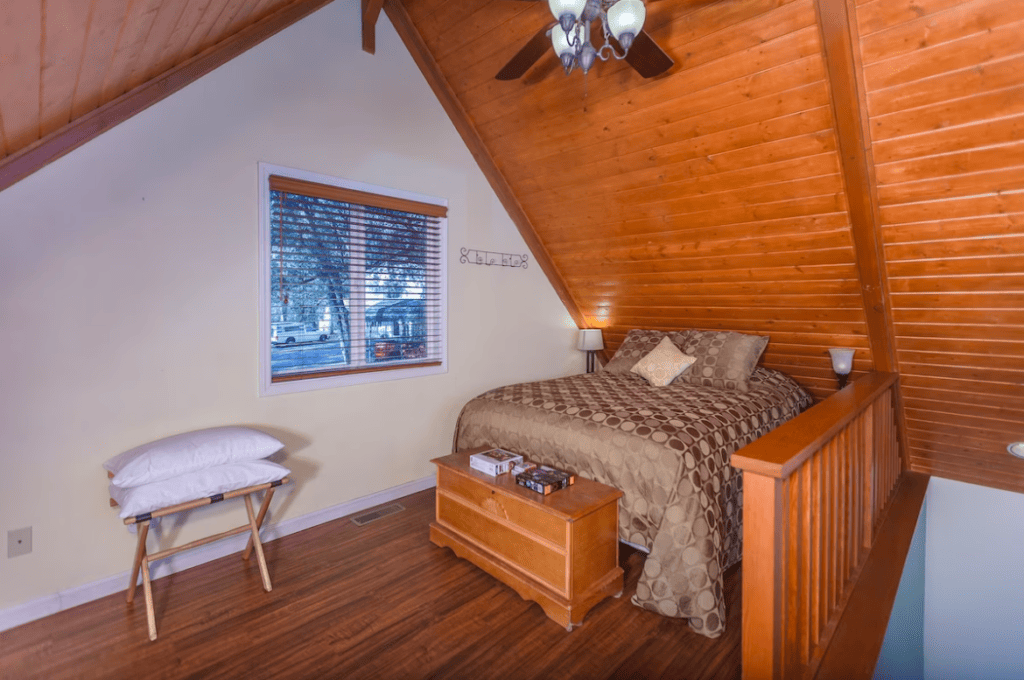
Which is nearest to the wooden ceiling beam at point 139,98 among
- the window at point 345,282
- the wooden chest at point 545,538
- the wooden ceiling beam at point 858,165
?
the window at point 345,282

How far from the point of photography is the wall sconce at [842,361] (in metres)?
3.04

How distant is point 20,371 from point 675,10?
3129 mm

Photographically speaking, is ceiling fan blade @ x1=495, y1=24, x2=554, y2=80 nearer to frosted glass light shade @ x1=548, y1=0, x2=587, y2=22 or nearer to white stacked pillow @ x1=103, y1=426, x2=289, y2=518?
frosted glass light shade @ x1=548, y1=0, x2=587, y2=22

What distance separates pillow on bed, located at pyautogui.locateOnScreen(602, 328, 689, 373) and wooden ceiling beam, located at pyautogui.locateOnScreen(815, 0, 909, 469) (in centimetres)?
115

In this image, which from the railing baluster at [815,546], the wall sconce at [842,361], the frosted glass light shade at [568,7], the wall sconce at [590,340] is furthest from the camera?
the wall sconce at [590,340]

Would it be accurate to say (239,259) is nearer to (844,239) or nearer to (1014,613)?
(844,239)

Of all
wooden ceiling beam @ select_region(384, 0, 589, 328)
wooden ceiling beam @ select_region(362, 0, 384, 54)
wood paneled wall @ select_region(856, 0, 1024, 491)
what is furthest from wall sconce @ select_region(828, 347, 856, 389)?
wooden ceiling beam @ select_region(362, 0, 384, 54)

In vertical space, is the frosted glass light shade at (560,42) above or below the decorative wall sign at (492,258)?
above

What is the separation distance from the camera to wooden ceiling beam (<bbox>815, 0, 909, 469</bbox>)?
1.95m

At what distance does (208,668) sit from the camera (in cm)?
170

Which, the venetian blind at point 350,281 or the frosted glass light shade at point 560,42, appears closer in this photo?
the frosted glass light shade at point 560,42

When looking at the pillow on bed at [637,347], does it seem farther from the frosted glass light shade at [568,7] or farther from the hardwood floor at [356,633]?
the frosted glass light shade at [568,7]

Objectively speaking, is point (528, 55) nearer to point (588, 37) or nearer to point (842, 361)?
point (588, 37)

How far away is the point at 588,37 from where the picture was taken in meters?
1.83
